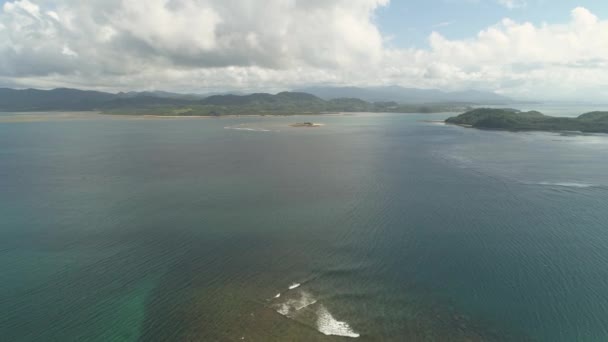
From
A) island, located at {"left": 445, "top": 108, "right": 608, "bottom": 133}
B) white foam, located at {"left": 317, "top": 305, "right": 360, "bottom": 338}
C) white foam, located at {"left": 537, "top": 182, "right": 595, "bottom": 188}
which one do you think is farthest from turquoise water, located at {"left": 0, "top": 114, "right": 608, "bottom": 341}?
island, located at {"left": 445, "top": 108, "right": 608, "bottom": 133}

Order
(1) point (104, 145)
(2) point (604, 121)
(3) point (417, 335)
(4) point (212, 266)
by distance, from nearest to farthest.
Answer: (3) point (417, 335) → (4) point (212, 266) → (1) point (104, 145) → (2) point (604, 121)

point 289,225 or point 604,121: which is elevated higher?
point 604,121

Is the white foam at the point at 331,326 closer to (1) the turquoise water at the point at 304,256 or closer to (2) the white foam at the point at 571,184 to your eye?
(1) the turquoise water at the point at 304,256

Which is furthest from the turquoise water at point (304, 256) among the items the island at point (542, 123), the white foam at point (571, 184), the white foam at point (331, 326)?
the island at point (542, 123)

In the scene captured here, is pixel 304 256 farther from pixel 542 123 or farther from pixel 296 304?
pixel 542 123

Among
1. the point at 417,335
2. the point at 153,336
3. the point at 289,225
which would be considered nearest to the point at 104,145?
the point at 289,225

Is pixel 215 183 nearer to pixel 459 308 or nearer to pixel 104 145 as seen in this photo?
pixel 459 308

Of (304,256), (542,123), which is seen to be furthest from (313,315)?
(542,123)
